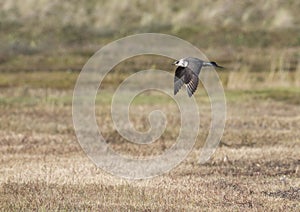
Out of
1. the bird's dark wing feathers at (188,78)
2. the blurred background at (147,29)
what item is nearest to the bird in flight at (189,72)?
the bird's dark wing feathers at (188,78)

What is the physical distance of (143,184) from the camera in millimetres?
13094

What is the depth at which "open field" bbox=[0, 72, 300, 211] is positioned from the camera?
1149 centimetres

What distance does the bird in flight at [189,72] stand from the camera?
Result: 41.0 ft

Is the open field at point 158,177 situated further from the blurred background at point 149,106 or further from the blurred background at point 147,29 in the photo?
the blurred background at point 147,29

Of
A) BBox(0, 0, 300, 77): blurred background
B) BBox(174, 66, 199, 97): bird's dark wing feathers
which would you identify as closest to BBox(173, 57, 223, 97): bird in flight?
BBox(174, 66, 199, 97): bird's dark wing feathers

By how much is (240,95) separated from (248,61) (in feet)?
40.8

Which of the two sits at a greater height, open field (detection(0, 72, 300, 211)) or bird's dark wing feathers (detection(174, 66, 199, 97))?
bird's dark wing feathers (detection(174, 66, 199, 97))

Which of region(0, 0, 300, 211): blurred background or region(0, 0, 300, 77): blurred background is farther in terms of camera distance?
region(0, 0, 300, 77): blurred background

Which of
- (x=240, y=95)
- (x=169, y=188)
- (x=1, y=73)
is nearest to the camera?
(x=169, y=188)

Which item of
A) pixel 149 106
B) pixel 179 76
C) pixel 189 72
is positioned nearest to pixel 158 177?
pixel 179 76

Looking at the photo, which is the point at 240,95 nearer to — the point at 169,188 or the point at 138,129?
the point at 138,129

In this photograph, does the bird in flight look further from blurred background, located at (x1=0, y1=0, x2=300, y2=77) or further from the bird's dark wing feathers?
blurred background, located at (x1=0, y1=0, x2=300, y2=77)

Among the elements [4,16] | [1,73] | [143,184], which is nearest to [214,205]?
[143,184]

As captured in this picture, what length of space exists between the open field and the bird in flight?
4.71ft
